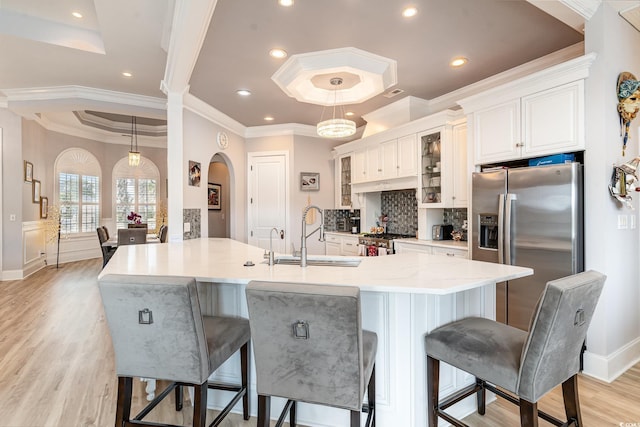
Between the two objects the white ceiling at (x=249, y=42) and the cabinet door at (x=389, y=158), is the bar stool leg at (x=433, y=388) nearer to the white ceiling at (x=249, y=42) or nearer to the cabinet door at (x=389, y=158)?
the white ceiling at (x=249, y=42)

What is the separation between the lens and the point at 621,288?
2432mm

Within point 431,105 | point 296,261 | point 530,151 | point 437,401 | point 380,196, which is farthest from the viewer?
point 380,196

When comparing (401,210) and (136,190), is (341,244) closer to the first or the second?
(401,210)

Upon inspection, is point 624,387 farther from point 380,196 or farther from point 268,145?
point 268,145

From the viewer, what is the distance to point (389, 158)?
4441 mm

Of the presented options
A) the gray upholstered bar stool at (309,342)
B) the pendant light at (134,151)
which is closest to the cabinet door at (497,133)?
the gray upholstered bar stool at (309,342)

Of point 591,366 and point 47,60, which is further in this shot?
point 47,60

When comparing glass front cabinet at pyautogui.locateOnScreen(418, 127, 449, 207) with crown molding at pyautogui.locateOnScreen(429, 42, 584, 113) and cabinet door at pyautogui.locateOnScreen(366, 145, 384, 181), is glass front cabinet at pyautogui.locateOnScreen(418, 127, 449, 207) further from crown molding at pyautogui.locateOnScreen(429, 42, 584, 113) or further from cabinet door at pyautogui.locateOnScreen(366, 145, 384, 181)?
cabinet door at pyautogui.locateOnScreen(366, 145, 384, 181)

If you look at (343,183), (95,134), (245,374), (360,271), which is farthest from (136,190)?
(360,271)

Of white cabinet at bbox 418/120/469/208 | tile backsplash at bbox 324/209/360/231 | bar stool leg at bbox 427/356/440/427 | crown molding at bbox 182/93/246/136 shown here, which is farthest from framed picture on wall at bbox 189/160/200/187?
bar stool leg at bbox 427/356/440/427

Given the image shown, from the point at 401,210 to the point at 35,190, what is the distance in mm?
6810

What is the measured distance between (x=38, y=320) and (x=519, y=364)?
15.0 ft

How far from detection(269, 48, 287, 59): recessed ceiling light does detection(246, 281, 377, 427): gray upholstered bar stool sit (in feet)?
8.01

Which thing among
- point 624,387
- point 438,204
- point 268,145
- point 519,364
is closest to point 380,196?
point 438,204
